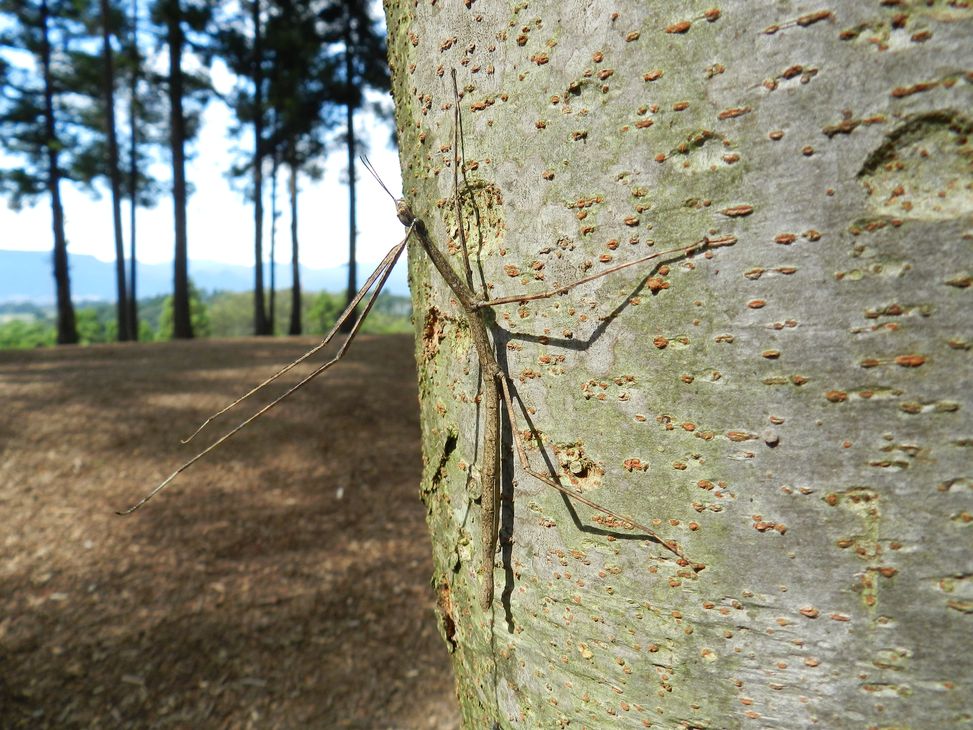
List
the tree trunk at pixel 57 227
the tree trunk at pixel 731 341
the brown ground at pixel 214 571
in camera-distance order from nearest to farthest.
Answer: the tree trunk at pixel 731 341 → the brown ground at pixel 214 571 → the tree trunk at pixel 57 227

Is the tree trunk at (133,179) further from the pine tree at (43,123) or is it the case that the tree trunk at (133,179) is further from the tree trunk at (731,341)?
the tree trunk at (731,341)

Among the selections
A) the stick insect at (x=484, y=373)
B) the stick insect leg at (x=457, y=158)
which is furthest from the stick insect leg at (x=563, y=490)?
the stick insect leg at (x=457, y=158)

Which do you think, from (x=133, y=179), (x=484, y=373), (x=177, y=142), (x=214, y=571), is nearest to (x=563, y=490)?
(x=484, y=373)

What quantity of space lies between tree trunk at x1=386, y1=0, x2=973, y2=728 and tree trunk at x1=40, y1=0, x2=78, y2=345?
54.7 ft

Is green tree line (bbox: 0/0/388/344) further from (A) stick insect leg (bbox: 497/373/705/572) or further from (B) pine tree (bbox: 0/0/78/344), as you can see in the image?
(A) stick insect leg (bbox: 497/373/705/572)

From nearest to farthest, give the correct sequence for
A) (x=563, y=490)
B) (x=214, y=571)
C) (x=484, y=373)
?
(x=563, y=490), (x=484, y=373), (x=214, y=571)

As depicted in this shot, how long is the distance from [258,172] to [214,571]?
12426 mm

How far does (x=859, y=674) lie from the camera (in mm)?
678

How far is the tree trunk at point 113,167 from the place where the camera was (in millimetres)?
13461

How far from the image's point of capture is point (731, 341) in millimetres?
696

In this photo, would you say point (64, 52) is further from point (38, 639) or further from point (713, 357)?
point (713, 357)

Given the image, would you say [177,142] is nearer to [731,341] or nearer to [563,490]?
[563,490]

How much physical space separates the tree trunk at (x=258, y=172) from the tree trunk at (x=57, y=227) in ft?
14.1

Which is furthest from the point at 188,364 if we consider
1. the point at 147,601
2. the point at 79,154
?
the point at 79,154
